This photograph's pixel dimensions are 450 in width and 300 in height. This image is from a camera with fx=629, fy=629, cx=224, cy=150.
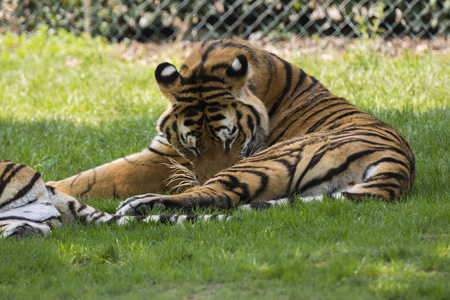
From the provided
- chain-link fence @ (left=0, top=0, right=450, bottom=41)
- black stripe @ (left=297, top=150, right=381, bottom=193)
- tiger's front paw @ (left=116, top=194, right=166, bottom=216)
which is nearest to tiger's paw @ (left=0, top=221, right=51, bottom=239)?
tiger's front paw @ (left=116, top=194, right=166, bottom=216)

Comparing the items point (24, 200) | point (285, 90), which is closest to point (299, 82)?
point (285, 90)

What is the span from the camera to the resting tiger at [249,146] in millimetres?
4207

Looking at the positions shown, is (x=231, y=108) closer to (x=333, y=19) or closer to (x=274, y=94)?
(x=274, y=94)

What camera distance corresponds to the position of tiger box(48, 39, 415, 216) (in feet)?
13.8

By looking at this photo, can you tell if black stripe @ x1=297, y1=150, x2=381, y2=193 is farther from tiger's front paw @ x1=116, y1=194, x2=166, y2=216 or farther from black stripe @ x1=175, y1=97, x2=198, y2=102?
black stripe @ x1=175, y1=97, x2=198, y2=102

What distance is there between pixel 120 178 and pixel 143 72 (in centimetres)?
438

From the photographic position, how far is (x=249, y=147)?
517 centimetres

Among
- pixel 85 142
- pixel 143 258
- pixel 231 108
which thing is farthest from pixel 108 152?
pixel 143 258

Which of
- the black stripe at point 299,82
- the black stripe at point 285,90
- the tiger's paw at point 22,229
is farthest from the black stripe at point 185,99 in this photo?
the tiger's paw at point 22,229

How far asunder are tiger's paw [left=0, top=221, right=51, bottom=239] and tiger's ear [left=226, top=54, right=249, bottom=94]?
187cm

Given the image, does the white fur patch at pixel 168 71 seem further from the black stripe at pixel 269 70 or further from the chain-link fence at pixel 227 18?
the chain-link fence at pixel 227 18

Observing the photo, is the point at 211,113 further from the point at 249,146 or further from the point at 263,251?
the point at 263,251

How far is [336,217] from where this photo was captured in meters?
3.86

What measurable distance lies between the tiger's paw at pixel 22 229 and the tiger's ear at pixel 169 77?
5.23 feet
